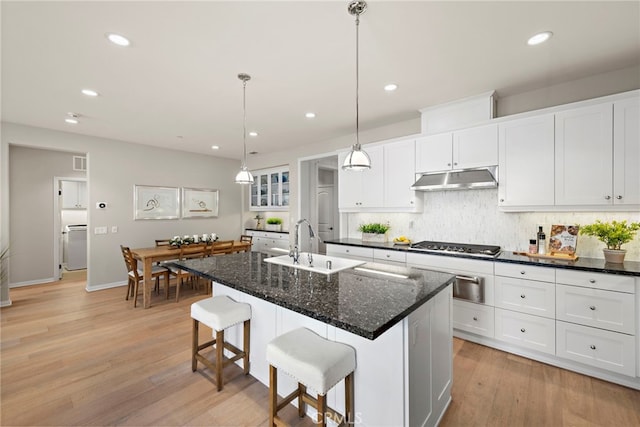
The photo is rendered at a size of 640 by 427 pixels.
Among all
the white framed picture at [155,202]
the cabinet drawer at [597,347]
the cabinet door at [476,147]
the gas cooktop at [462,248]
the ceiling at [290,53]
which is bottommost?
the cabinet drawer at [597,347]

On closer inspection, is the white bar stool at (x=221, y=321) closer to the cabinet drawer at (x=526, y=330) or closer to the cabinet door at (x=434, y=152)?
the cabinet drawer at (x=526, y=330)

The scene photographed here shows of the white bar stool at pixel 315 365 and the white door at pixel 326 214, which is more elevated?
the white door at pixel 326 214

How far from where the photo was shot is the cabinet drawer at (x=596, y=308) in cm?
214

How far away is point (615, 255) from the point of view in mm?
2367

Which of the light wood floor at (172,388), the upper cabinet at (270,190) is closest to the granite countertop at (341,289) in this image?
the light wood floor at (172,388)

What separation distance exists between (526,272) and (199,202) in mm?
6026

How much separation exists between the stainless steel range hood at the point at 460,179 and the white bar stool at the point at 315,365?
90.2 inches

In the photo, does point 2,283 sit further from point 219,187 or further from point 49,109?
point 219,187

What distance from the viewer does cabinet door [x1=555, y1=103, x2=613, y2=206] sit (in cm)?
237

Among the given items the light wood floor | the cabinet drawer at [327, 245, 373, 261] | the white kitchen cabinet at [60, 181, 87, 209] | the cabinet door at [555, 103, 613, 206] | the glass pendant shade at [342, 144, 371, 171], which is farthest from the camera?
the white kitchen cabinet at [60, 181, 87, 209]

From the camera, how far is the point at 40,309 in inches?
153

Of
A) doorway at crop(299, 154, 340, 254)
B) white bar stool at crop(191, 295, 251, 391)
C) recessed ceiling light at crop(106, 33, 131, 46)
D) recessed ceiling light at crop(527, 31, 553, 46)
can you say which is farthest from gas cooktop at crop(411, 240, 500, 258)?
recessed ceiling light at crop(106, 33, 131, 46)

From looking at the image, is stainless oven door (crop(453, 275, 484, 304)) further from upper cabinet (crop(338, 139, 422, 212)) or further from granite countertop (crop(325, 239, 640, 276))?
upper cabinet (crop(338, 139, 422, 212))

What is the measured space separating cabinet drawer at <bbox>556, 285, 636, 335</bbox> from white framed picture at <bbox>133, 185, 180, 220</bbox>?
630cm
